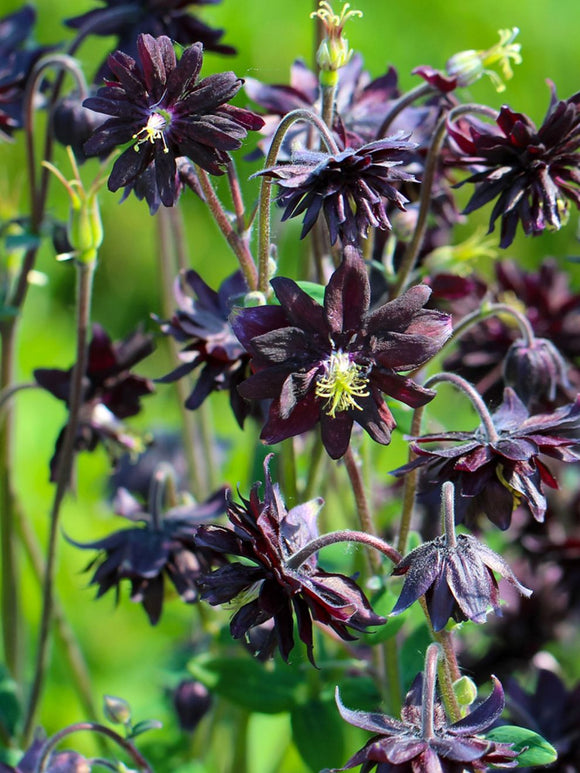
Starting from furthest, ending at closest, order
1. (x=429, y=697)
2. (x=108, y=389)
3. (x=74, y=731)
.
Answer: (x=108, y=389) < (x=74, y=731) < (x=429, y=697)

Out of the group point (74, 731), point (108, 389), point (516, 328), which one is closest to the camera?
point (74, 731)

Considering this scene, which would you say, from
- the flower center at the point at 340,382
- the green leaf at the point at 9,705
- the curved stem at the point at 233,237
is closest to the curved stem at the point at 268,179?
the curved stem at the point at 233,237

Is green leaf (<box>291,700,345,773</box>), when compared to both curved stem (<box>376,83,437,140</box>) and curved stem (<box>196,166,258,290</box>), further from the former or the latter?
curved stem (<box>376,83,437,140</box>)

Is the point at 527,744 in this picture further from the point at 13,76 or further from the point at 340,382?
the point at 13,76

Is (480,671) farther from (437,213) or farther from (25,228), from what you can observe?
(25,228)

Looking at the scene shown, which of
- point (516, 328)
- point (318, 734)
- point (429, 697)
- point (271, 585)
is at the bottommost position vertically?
point (318, 734)

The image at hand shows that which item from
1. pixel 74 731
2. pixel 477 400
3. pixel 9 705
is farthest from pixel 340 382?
pixel 9 705

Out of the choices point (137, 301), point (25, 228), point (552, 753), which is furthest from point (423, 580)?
point (137, 301)
